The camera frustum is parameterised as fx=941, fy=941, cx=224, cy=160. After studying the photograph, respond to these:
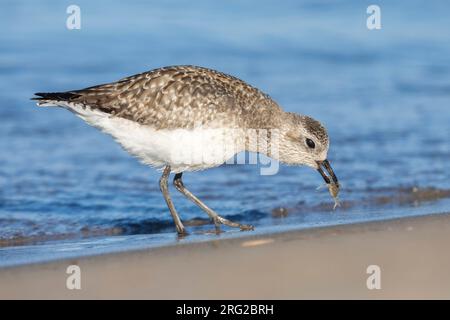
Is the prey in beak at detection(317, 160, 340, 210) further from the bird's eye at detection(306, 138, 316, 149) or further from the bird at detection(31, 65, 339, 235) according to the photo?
the bird's eye at detection(306, 138, 316, 149)

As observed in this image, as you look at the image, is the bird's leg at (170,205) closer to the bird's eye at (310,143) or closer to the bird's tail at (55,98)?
the bird's tail at (55,98)

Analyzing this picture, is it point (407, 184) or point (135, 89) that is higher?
point (135, 89)

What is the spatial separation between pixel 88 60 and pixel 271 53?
13.2ft

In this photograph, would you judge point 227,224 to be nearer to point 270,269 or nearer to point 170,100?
point 170,100

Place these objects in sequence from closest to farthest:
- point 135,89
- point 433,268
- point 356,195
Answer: point 433,268 → point 135,89 → point 356,195

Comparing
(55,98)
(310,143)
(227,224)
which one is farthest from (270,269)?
(55,98)

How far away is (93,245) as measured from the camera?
9812 millimetres

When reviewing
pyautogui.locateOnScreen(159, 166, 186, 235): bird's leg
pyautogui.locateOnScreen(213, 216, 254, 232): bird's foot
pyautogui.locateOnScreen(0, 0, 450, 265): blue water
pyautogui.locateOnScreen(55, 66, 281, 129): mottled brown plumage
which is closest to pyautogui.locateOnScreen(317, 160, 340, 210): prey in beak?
pyautogui.locateOnScreen(0, 0, 450, 265): blue water

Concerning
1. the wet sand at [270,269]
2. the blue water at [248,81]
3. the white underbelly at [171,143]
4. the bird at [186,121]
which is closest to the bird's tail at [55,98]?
the bird at [186,121]

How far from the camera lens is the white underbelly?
10047mm
